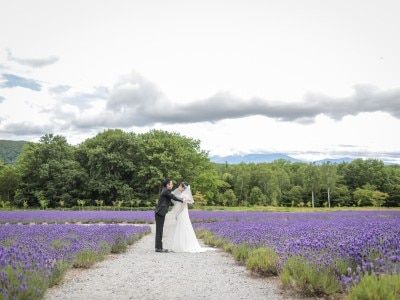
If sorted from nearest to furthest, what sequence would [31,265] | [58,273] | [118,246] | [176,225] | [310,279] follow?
[310,279] → [31,265] → [58,273] → [118,246] → [176,225]

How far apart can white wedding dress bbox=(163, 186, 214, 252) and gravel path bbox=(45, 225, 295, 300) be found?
6.38ft

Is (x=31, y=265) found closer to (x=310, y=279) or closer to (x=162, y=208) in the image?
(x=310, y=279)

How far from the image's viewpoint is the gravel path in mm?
6461

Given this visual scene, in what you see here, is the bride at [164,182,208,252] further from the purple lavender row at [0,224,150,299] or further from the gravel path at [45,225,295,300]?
the purple lavender row at [0,224,150,299]

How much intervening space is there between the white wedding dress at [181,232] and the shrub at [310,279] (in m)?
6.55

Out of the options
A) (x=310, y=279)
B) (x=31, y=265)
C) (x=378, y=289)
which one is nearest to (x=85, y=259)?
(x=31, y=265)

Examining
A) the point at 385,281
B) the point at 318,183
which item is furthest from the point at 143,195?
the point at 385,281

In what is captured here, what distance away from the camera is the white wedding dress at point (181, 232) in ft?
42.3

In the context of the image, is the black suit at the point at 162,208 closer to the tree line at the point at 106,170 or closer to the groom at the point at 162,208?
the groom at the point at 162,208

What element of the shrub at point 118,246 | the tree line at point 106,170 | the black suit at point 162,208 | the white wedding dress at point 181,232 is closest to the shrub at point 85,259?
the shrub at point 118,246

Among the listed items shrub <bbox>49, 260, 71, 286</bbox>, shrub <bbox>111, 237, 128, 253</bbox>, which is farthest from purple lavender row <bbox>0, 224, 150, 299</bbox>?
shrub <bbox>111, 237, 128, 253</bbox>

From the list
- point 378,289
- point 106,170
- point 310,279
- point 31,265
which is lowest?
point 310,279

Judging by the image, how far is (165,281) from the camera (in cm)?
759

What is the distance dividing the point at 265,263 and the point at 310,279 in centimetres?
209
